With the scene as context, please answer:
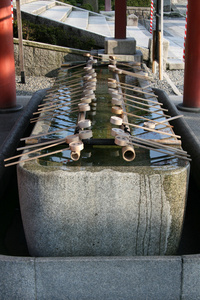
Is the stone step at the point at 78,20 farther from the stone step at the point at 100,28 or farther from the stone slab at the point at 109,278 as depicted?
the stone slab at the point at 109,278

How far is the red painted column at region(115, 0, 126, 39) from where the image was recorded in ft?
37.1

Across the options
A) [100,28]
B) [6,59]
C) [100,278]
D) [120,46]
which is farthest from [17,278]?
[100,28]

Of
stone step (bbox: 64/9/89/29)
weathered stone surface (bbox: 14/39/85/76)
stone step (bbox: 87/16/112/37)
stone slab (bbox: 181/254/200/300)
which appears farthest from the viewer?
stone step (bbox: 64/9/89/29)

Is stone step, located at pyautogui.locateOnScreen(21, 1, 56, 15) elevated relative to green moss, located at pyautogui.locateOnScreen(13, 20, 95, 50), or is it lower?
elevated

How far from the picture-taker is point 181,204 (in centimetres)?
331

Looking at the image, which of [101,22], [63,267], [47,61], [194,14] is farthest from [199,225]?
[101,22]

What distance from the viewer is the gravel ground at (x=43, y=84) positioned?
33.6 feet

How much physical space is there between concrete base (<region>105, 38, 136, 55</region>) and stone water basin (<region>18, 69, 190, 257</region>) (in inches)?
325

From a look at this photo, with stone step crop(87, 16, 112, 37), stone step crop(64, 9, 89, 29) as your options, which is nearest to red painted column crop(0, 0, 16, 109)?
stone step crop(87, 16, 112, 37)

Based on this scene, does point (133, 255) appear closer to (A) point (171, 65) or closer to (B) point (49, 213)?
(B) point (49, 213)

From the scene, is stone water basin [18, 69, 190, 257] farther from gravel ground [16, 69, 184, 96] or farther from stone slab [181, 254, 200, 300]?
gravel ground [16, 69, 184, 96]

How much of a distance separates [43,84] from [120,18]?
264cm

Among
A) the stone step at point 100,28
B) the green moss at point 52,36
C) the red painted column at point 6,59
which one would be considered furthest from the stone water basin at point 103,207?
the stone step at point 100,28

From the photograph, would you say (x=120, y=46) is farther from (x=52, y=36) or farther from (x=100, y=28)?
(x=100, y=28)
